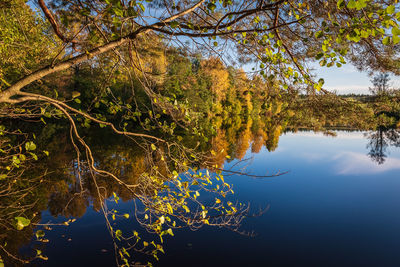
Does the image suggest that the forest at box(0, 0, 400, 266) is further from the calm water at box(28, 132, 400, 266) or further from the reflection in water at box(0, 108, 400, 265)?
the calm water at box(28, 132, 400, 266)

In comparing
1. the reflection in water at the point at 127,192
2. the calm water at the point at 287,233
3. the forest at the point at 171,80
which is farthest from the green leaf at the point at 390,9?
the calm water at the point at 287,233

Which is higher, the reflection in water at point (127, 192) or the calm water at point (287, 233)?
the reflection in water at point (127, 192)

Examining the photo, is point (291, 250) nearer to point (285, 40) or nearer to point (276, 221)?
point (276, 221)

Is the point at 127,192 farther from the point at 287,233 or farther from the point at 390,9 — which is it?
the point at 390,9

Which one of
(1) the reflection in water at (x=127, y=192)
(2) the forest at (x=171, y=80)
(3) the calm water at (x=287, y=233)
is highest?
(2) the forest at (x=171, y=80)

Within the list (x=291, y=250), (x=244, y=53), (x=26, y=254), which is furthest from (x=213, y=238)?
(x=244, y=53)

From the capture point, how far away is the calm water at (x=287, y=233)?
5668mm

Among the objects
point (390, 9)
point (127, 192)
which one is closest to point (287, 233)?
point (127, 192)

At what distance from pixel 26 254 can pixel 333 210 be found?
10003mm

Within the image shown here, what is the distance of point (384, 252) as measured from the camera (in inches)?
248

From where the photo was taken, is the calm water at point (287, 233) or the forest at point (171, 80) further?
the calm water at point (287, 233)

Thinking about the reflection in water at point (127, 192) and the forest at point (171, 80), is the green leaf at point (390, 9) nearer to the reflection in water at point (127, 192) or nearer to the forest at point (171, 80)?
the forest at point (171, 80)

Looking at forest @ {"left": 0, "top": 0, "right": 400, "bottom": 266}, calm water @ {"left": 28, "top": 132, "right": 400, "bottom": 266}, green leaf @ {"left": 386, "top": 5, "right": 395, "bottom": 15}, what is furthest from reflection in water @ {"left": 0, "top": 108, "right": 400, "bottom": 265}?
green leaf @ {"left": 386, "top": 5, "right": 395, "bottom": 15}

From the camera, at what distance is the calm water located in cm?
567
